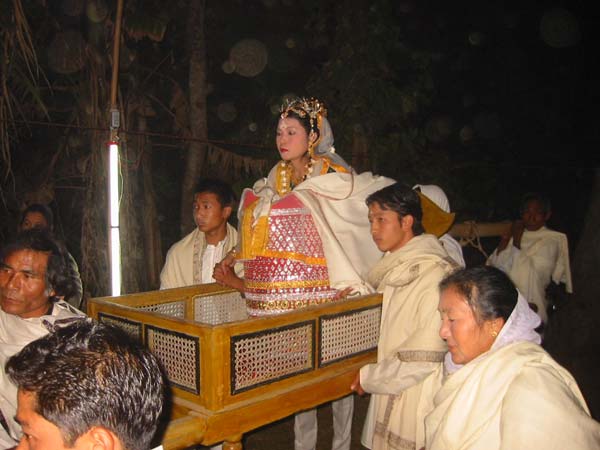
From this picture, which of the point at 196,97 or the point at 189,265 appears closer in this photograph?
the point at 189,265

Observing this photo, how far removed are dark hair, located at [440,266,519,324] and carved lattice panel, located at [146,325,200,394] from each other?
1064 millimetres

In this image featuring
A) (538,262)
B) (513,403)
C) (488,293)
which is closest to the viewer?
(513,403)

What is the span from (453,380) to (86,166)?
242 inches

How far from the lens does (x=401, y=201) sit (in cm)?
292

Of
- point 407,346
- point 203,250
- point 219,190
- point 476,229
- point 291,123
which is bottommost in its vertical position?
point 407,346

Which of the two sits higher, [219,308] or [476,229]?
[476,229]

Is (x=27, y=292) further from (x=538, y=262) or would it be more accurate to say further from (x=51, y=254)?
(x=538, y=262)

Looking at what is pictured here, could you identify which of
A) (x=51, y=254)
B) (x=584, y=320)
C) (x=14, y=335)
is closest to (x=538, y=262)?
(x=584, y=320)

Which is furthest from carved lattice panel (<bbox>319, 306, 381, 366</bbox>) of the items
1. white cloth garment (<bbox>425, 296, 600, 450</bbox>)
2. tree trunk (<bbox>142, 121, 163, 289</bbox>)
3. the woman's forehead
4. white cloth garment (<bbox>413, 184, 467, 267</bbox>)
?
tree trunk (<bbox>142, 121, 163, 289</bbox>)

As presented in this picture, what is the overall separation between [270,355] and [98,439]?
4.08 feet

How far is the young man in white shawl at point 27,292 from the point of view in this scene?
2.43 metres

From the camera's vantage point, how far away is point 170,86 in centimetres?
938

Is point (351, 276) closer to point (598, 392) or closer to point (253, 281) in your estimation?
point (253, 281)

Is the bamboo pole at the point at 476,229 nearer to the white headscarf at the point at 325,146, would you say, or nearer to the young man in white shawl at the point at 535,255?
the young man in white shawl at the point at 535,255
